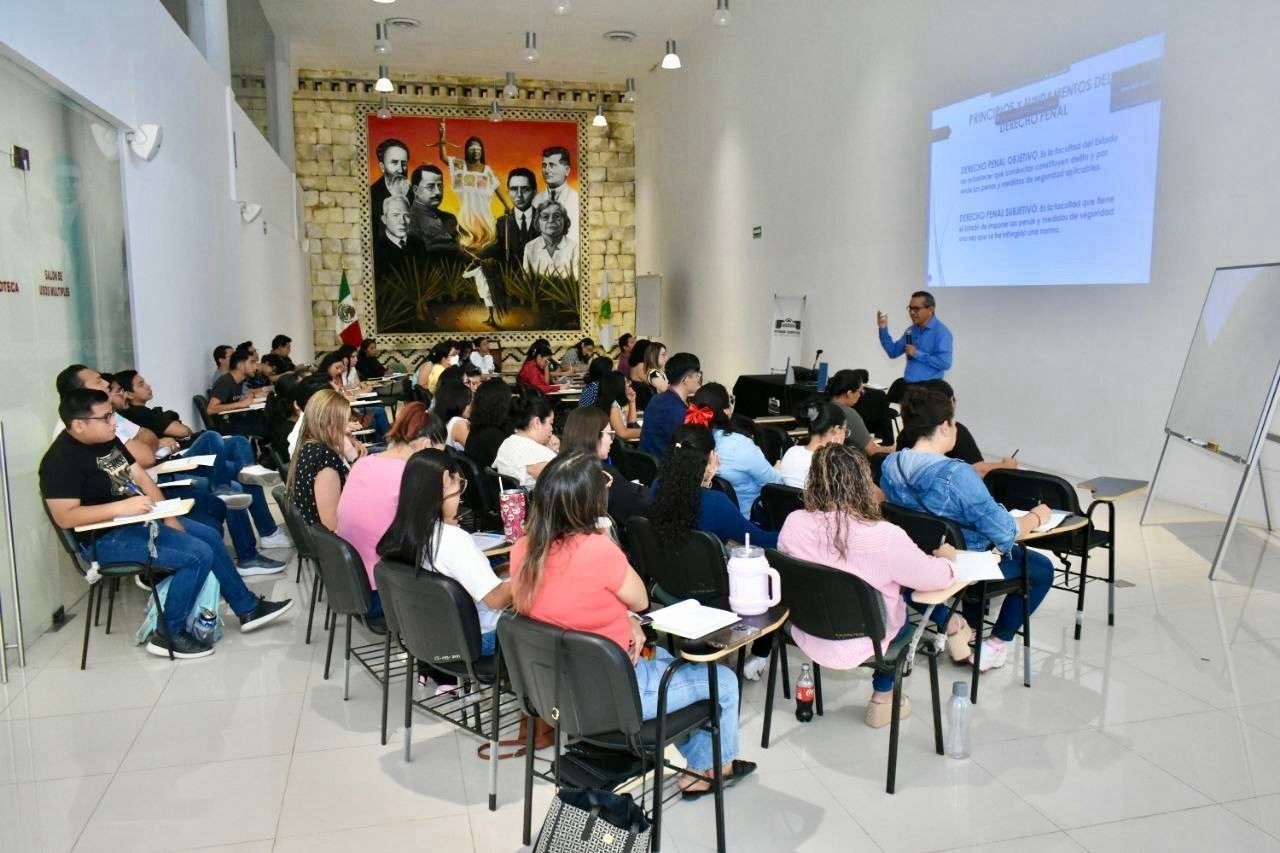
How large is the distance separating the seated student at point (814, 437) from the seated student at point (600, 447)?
2.59ft

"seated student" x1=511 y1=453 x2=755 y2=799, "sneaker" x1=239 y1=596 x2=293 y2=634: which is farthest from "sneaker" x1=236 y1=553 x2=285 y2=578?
"seated student" x1=511 y1=453 x2=755 y2=799

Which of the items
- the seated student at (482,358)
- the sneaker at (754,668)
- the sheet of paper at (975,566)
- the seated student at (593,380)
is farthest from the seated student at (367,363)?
the sheet of paper at (975,566)

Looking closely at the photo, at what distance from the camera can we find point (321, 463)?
4.23 m

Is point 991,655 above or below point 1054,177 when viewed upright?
below

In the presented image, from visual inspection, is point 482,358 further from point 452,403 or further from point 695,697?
point 695,697

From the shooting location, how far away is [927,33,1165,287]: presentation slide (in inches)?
263

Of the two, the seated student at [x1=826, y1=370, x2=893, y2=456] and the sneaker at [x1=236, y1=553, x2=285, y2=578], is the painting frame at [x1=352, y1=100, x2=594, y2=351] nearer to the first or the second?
the sneaker at [x1=236, y1=553, x2=285, y2=578]

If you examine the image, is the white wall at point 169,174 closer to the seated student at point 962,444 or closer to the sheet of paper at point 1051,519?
the seated student at point 962,444

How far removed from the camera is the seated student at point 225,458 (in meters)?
5.58

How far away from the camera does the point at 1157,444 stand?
668cm

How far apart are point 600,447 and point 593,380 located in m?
5.05

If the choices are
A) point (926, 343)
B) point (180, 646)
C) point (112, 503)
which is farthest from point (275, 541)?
point (926, 343)

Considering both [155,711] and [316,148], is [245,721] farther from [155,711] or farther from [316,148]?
[316,148]

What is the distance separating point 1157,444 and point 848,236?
4.58 m
